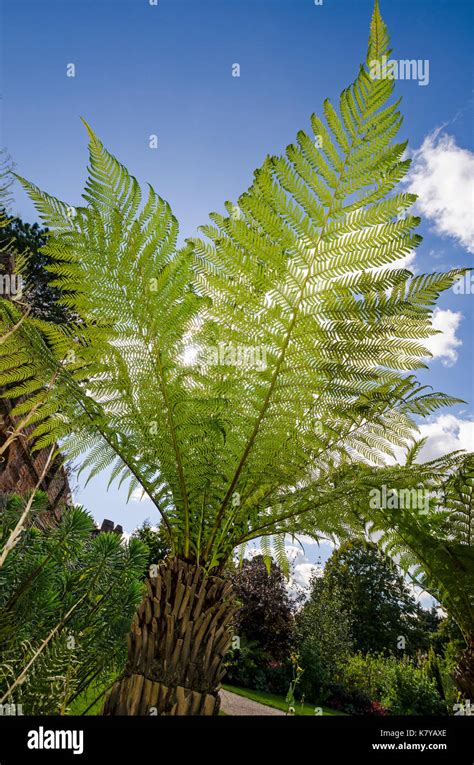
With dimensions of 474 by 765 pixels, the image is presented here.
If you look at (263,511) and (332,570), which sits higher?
(263,511)

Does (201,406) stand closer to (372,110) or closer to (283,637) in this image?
(372,110)

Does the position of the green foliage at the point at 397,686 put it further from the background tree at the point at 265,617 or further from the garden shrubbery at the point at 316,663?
the background tree at the point at 265,617

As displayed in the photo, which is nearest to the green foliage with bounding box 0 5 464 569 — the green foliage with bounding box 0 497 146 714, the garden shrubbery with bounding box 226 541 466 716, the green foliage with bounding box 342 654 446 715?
the green foliage with bounding box 0 497 146 714

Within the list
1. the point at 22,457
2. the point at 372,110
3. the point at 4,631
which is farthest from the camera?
the point at 22,457

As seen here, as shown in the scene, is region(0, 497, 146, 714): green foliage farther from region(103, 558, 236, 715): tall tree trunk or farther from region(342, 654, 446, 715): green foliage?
region(342, 654, 446, 715): green foliage

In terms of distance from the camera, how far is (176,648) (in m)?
1.24

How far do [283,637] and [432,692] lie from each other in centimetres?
379

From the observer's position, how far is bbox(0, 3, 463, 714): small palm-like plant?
4.67 feet

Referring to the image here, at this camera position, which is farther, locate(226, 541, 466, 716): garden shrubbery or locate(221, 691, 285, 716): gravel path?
locate(226, 541, 466, 716): garden shrubbery

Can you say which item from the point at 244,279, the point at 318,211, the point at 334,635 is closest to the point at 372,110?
the point at 318,211

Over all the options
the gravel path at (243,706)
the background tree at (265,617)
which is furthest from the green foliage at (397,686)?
the gravel path at (243,706)

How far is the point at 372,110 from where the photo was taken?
55.8 inches

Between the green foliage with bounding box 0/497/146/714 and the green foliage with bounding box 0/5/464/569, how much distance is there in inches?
23.8
